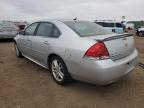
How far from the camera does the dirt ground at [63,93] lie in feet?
11.8

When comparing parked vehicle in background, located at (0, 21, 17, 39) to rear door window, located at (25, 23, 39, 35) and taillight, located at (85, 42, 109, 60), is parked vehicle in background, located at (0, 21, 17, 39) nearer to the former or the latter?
rear door window, located at (25, 23, 39, 35)

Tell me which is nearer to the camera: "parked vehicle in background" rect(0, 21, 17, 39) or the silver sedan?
the silver sedan

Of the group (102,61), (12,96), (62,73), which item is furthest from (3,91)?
(102,61)

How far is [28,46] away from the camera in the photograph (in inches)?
221

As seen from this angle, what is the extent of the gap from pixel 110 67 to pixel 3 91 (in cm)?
232

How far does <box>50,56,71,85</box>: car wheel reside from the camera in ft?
13.4

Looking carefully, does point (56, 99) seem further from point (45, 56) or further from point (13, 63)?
point (13, 63)

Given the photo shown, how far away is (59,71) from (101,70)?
127cm

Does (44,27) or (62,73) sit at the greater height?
(44,27)

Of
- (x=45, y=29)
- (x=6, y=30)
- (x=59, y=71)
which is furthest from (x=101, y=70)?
(x=6, y=30)

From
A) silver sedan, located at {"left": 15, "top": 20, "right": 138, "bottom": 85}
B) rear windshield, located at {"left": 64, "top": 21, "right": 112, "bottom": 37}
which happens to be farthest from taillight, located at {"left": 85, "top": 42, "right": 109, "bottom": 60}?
rear windshield, located at {"left": 64, "top": 21, "right": 112, "bottom": 37}

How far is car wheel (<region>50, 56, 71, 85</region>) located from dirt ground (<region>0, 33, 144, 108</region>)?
0.51ft

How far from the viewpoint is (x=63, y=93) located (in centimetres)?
405

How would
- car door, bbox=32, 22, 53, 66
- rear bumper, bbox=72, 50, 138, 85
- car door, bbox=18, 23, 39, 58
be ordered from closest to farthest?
rear bumper, bbox=72, 50, 138, 85 → car door, bbox=32, 22, 53, 66 → car door, bbox=18, 23, 39, 58
